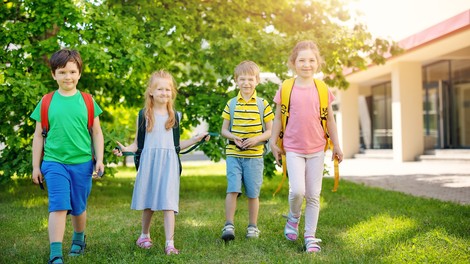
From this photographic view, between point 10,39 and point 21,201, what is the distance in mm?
2408

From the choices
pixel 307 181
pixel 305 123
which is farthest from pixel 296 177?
pixel 305 123

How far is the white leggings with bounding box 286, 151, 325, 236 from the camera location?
167 inches

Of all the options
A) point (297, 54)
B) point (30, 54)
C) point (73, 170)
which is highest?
point (30, 54)

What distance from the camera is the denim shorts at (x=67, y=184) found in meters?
3.87

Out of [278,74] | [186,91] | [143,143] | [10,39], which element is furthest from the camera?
[186,91]

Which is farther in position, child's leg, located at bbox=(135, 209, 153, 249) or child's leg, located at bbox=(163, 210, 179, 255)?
child's leg, located at bbox=(135, 209, 153, 249)

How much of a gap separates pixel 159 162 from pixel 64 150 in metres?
0.75

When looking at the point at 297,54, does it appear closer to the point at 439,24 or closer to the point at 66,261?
the point at 66,261

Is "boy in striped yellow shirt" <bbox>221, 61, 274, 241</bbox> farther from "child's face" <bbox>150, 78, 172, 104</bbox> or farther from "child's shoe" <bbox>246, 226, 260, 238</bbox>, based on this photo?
"child's face" <bbox>150, 78, 172, 104</bbox>

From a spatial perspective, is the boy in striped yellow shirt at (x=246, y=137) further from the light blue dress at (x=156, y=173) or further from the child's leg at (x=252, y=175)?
the light blue dress at (x=156, y=173)

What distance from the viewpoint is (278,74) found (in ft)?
28.5

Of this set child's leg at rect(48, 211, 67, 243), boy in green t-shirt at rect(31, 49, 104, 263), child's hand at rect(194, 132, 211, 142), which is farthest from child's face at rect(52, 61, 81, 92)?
child's hand at rect(194, 132, 211, 142)

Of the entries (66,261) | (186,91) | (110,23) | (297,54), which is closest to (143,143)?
A: (66,261)

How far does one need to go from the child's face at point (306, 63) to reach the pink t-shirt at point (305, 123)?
138 millimetres
